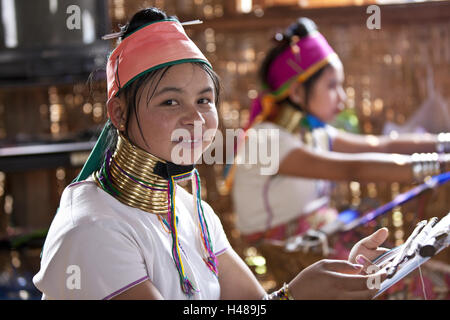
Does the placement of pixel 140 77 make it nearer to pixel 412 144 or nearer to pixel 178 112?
pixel 178 112

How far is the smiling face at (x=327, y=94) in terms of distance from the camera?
2.00m

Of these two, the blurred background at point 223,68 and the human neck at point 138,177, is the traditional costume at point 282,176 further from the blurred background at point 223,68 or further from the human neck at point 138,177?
the human neck at point 138,177

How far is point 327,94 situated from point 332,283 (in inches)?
50.1

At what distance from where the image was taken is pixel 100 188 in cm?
92

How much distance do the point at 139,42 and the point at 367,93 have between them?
8.27ft

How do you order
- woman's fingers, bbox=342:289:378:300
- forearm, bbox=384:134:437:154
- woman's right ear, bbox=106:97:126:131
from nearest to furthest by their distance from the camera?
1. woman's fingers, bbox=342:289:378:300
2. woman's right ear, bbox=106:97:126:131
3. forearm, bbox=384:134:437:154

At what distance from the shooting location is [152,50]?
2.79ft

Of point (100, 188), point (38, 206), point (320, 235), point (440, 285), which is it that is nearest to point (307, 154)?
point (320, 235)

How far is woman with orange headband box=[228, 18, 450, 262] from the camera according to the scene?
198 cm

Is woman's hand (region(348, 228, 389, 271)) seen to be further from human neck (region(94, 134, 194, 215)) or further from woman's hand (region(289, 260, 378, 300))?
human neck (region(94, 134, 194, 215))

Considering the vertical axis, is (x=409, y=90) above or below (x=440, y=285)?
above

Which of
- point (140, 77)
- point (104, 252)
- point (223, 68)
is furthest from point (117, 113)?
point (223, 68)

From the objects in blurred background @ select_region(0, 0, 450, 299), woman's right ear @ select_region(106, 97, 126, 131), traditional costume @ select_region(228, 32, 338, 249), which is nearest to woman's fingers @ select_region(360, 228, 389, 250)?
woman's right ear @ select_region(106, 97, 126, 131)
